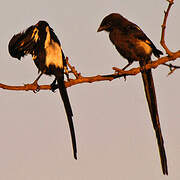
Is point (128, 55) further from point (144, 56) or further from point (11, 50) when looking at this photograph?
point (11, 50)

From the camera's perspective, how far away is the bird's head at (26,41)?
3.87 metres

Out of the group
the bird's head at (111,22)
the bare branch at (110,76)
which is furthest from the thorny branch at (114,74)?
the bird's head at (111,22)

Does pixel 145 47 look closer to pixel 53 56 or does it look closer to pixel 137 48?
pixel 137 48

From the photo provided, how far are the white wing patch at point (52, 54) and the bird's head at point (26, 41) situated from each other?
0.24ft

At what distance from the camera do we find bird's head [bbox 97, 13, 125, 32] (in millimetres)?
4309

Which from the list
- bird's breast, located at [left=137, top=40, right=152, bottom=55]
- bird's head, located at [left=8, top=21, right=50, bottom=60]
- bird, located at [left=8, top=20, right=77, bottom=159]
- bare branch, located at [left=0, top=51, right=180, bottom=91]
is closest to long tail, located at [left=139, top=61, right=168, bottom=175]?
bird's breast, located at [left=137, top=40, right=152, bottom=55]

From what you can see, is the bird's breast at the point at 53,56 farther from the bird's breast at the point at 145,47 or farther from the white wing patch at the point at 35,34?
the bird's breast at the point at 145,47

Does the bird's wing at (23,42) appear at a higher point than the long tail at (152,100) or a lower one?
higher

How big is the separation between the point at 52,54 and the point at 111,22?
0.81 m

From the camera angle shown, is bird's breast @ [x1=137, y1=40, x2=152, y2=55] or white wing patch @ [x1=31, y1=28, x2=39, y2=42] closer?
white wing patch @ [x1=31, y1=28, x2=39, y2=42]

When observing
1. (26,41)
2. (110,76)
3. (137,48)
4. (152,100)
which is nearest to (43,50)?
(26,41)

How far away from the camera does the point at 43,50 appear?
4.05 metres

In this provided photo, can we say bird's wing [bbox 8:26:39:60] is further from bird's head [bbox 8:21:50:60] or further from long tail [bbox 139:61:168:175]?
long tail [bbox 139:61:168:175]

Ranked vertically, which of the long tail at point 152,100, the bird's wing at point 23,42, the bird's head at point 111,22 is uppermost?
the bird's head at point 111,22
